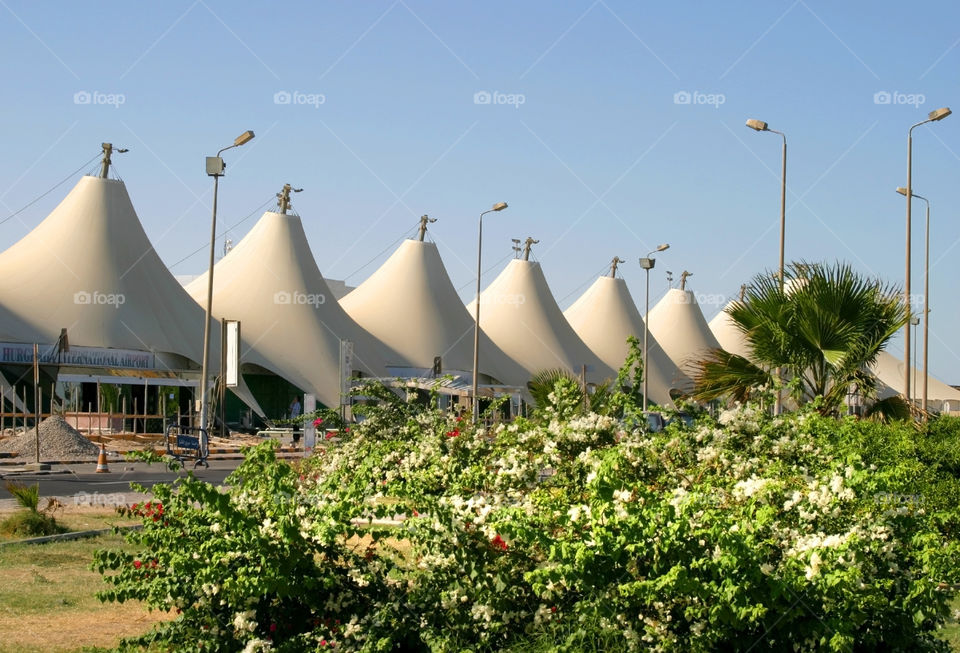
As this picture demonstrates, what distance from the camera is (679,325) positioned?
69.6 m

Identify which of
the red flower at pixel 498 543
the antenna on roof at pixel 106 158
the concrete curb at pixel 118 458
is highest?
the antenna on roof at pixel 106 158

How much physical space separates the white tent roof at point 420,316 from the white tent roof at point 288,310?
6.65 feet

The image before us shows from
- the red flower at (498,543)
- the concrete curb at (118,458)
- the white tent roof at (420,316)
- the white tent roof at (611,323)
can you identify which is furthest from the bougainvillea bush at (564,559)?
the white tent roof at (611,323)

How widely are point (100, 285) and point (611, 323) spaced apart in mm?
32137

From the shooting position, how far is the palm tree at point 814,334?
1115cm

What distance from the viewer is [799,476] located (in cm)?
616

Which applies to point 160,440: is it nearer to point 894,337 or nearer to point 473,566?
point 894,337

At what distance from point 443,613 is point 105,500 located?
10005 millimetres

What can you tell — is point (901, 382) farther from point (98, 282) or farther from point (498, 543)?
point (498, 543)

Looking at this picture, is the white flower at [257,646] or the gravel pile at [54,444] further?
the gravel pile at [54,444]

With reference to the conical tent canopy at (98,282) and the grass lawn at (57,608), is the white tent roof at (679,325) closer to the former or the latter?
the conical tent canopy at (98,282)

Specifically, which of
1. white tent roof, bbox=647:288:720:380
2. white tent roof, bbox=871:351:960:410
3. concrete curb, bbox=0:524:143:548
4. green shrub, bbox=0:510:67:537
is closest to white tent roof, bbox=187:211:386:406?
white tent roof, bbox=647:288:720:380

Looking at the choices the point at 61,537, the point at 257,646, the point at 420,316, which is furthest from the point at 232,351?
the point at 420,316

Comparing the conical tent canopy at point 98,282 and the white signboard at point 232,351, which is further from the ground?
the conical tent canopy at point 98,282
